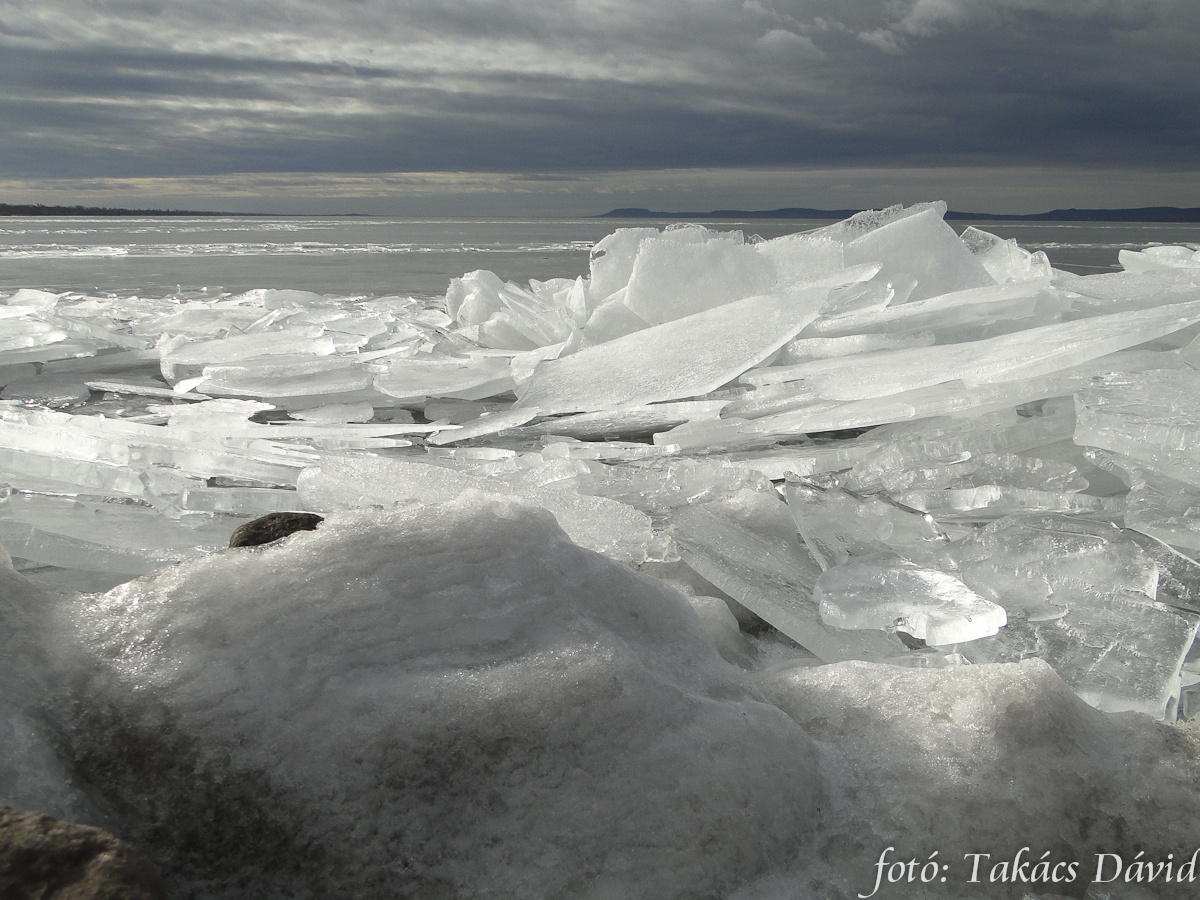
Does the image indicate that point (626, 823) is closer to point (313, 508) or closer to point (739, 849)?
point (739, 849)

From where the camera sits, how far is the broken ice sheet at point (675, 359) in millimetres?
2359

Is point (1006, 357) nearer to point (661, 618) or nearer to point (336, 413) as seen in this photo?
point (661, 618)

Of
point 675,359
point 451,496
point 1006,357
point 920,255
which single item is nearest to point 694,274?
point 675,359

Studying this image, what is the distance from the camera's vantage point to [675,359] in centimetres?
246

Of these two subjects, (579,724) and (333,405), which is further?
(333,405)

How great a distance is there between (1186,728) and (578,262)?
36.6ft

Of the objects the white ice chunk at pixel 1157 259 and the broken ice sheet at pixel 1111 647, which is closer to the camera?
the broken ice sheet at pixel 1111 647

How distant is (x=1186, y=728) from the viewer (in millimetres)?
962

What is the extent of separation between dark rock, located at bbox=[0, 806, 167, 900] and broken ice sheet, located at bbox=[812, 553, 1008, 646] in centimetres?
101

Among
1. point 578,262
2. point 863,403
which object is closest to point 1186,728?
point 863,403

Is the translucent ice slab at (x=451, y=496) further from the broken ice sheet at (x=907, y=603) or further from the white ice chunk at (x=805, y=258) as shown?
the white ice chunk at (x=805, y=258)

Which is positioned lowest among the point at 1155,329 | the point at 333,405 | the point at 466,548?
the point at 333,405

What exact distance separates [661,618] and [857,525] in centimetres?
66

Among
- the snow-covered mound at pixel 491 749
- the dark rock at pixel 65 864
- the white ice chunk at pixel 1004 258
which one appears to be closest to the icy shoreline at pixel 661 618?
the snow-covered mound at pixel 491 749
